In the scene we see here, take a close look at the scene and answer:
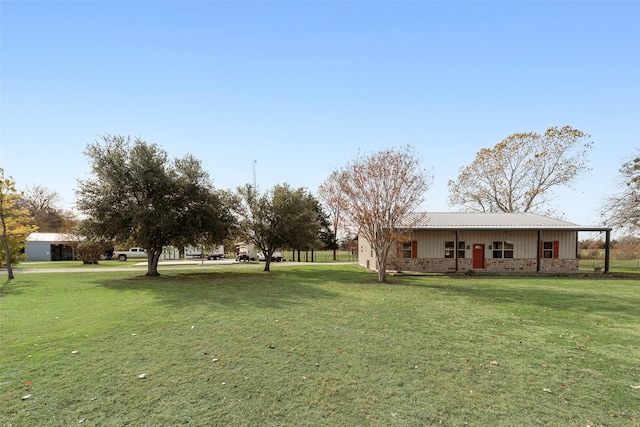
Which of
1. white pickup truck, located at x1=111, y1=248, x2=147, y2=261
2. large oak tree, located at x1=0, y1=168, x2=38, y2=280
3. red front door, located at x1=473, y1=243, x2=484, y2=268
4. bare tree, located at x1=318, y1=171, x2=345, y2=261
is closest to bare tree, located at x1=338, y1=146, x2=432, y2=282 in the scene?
bare tree, located at x1=318, y1=171, x2=345, y2=261

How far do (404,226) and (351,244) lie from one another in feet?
115

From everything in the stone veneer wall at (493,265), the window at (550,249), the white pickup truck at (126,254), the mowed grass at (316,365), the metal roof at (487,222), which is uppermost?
the metal roof at (487,222)

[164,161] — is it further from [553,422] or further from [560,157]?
[560,157]

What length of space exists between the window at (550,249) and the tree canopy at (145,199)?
21978 millimetres

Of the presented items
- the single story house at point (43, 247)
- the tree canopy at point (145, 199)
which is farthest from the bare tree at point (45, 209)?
the tree canopy at point (145, 199)

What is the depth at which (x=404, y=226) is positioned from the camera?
18.7 m

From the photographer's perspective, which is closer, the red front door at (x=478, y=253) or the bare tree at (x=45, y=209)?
the red front door at (x=478, y=253)

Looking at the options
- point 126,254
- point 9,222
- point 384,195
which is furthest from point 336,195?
point 126,254

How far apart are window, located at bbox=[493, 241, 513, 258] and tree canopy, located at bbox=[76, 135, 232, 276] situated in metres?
18.7

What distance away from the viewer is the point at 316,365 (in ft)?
17.0

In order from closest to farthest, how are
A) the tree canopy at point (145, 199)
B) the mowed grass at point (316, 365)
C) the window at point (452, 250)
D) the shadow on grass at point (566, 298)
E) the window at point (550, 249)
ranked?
the mowed grass at point (316, 365), the shadow on grass at point (566, 298), the tree canopy at point (145, 199), the window at point (550, 249), the window at point (452, 250)

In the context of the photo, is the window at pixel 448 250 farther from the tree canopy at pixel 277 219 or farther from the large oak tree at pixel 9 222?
the large oak tree at pixel 9 222

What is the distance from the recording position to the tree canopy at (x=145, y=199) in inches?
692

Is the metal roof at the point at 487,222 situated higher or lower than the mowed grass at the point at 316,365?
higher
